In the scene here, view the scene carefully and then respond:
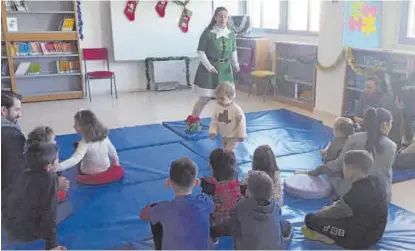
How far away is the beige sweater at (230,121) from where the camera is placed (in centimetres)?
362

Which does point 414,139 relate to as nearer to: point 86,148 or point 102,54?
point 86,148

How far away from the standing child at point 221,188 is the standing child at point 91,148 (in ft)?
3.98

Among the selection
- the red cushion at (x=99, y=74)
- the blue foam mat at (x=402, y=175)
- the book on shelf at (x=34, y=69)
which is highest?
the book on shelf at (x=34, y=69)

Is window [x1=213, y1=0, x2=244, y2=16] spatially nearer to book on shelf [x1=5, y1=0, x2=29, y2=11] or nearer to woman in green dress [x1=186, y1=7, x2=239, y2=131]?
book on shelf [x1=5, y1=0, x2=29, y2=11]

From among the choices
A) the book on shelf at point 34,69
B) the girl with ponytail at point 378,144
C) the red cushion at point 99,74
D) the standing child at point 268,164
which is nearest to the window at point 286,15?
the red cushion at point 99,74

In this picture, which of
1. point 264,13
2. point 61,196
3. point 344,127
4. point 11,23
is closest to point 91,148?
point 61,196

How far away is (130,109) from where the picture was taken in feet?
20.1

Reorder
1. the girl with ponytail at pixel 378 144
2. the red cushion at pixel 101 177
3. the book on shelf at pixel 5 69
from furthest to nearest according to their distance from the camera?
1. the book on shelf at pixel 5 69
2. the red cushion at pixel 101 177
3. the girl with ponytail at pixel 378 144

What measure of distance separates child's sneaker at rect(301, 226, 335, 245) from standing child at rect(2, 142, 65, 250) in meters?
1.40

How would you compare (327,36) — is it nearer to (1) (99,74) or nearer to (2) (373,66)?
(2) (373,66)

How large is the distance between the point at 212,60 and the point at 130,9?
322 centimetres

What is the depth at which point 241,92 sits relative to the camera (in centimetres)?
761

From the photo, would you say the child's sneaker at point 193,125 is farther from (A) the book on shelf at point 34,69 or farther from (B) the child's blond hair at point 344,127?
(A) the book on shelf at point 34,69

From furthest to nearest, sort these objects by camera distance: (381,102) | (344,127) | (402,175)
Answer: (381,102) → (402,175) → (344,127)
